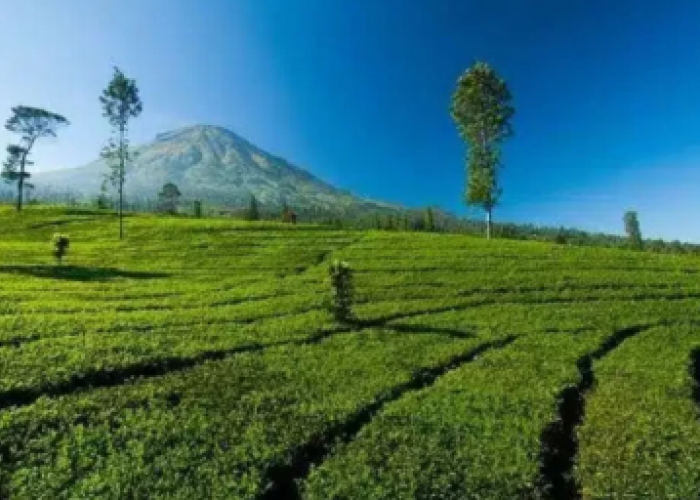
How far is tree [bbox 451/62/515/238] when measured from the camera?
79.8 metres

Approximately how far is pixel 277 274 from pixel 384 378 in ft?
80.1

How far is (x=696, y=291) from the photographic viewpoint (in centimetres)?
4266

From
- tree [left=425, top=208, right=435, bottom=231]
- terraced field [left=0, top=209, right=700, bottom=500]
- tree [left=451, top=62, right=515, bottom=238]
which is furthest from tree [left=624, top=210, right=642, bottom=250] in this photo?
terraced field [left=0, top=209, right=700, bottom=500]

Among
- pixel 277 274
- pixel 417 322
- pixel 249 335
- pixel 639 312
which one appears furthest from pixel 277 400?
pixel 277 274

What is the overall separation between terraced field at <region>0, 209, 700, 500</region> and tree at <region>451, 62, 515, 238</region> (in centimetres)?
3710

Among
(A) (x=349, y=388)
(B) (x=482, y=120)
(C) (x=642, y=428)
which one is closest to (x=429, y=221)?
(B) (x=482, y=120)

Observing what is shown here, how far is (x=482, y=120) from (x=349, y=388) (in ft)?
204

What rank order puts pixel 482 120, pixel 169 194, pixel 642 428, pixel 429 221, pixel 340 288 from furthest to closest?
pixel 169 194
pixel 429 221
pixel 482 120
pixel 340 288
pixel 642 428

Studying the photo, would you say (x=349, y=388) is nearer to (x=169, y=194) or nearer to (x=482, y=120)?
(x=482, y=120)

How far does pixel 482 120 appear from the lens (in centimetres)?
8012

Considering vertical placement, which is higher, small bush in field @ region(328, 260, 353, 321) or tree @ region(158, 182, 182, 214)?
tree @ region(158, 182, 182, 214)

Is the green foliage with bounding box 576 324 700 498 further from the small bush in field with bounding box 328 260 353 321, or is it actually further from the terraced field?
the small bush in field with bounding box 328 260 353 321

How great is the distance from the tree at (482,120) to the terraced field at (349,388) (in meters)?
37.1

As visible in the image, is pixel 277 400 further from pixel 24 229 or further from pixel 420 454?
pixel 24 229
